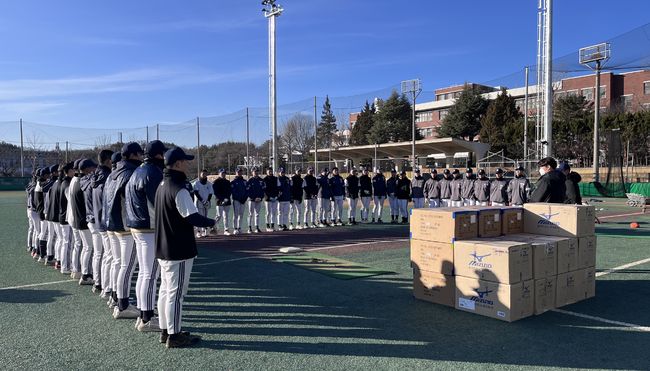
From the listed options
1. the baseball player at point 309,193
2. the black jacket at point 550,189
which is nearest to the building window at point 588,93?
the baseball player at point 309,193

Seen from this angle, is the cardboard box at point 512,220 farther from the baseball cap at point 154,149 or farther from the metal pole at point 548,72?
the metal pole at point 548,72

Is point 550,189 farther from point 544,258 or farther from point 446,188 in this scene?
point 446,188

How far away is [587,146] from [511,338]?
45.0 metres

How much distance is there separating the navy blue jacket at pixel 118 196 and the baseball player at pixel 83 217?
1619 mm

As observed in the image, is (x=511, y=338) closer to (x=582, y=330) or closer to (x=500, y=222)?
(x=582, y=330)

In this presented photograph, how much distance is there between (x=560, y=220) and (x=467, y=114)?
53686mm

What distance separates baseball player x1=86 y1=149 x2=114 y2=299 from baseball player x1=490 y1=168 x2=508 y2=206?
40.3 feet

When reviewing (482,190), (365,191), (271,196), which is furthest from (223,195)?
(482,190)

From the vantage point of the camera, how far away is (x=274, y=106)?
25422mm

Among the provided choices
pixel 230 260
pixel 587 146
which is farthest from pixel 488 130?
pixel 230 260

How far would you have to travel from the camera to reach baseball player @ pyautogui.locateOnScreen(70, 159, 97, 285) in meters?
7.70

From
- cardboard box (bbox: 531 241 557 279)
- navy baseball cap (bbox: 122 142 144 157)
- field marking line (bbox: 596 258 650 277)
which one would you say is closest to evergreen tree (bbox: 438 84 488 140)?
field marking line (bbox: 596 258 650 277)

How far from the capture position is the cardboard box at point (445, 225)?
635 cm

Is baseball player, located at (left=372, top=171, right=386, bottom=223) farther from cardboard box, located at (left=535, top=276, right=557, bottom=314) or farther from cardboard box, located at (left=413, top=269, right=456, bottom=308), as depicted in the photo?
cardboard box, located at (left=535, top=276, right=557, bottom=314)
